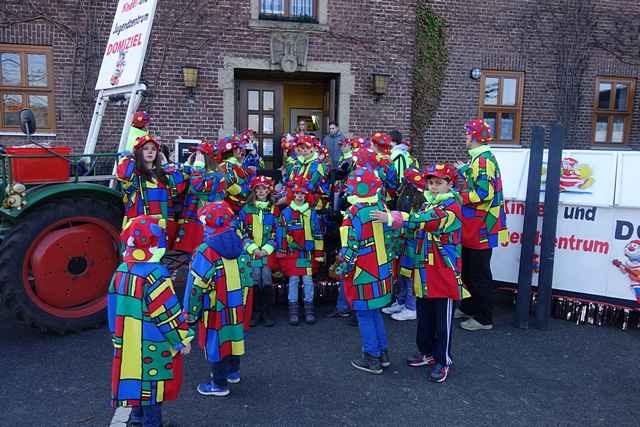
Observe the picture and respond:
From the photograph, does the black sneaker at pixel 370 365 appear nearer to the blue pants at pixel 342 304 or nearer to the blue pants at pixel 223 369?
the blue pants at pixel 223 369

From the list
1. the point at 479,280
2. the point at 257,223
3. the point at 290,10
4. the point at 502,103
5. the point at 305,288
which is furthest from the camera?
the point at 502,103

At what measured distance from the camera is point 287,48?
9.32 m

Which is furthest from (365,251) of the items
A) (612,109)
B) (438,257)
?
(612,109)

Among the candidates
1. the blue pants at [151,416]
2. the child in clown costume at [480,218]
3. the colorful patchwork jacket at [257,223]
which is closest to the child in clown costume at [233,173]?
the colorful patchwork jacket at [257,223]

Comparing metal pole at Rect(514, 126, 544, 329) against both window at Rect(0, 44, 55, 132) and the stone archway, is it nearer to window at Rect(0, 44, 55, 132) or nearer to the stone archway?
the stone archway

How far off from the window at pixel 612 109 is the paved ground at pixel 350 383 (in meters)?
7.66

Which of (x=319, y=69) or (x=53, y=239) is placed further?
(x=319, y=69)

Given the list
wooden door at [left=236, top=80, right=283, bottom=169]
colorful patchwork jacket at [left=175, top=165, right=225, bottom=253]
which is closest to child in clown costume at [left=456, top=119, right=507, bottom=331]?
colorful patchwork jacket at [left=175, top=165, right=225, bottom=253]

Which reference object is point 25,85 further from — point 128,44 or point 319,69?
point 319,69

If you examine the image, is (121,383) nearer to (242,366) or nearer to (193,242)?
(242,366)

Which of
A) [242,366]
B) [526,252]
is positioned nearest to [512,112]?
[526,252]

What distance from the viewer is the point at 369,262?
382cm

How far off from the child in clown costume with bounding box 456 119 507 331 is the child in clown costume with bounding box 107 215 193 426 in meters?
3.13

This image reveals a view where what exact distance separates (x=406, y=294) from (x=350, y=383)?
1.88 m
